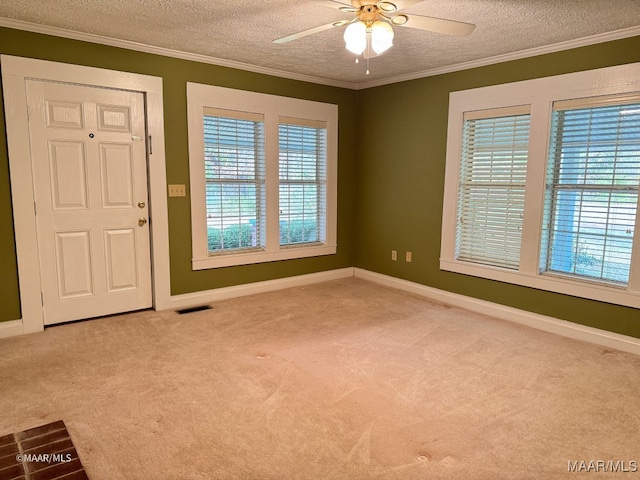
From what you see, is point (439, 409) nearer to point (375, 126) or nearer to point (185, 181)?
point (185, 181)

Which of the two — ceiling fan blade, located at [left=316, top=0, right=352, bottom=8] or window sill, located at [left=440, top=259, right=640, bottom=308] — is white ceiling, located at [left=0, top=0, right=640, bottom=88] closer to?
ceiling fan blade, located at [left=316, top=0, right=352, bottom=8]

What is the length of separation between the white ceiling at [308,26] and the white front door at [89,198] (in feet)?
1.86

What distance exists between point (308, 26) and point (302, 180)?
2019mm

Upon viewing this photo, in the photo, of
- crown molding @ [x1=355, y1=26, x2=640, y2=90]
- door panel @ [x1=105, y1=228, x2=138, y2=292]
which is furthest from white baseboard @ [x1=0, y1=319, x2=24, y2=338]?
crown molding @ [x1=355, y1=26, x2=640, y2=90]

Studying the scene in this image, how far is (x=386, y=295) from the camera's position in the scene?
4.64 m

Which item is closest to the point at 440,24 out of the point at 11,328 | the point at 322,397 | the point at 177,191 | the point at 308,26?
the point at 308,26

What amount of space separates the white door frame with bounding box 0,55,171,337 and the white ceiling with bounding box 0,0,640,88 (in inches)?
11.3

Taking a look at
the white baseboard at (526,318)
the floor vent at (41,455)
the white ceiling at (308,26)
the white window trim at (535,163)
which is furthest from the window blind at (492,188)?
the floor vent at (41,455)

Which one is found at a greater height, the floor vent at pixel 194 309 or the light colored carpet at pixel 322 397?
the floor vent at pixel 194 309

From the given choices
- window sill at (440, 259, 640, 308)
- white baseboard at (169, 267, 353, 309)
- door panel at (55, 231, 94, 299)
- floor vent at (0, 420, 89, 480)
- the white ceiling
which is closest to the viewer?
floor vent at (0, 420, 89, 480)

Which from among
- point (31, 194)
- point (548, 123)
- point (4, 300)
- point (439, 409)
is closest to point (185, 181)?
point (31, 194)

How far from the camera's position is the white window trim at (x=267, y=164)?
4.05 meters

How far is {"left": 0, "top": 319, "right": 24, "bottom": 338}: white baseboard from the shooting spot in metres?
3.31

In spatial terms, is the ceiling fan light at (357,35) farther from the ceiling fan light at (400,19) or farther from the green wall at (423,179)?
the green wall at (423,179)
